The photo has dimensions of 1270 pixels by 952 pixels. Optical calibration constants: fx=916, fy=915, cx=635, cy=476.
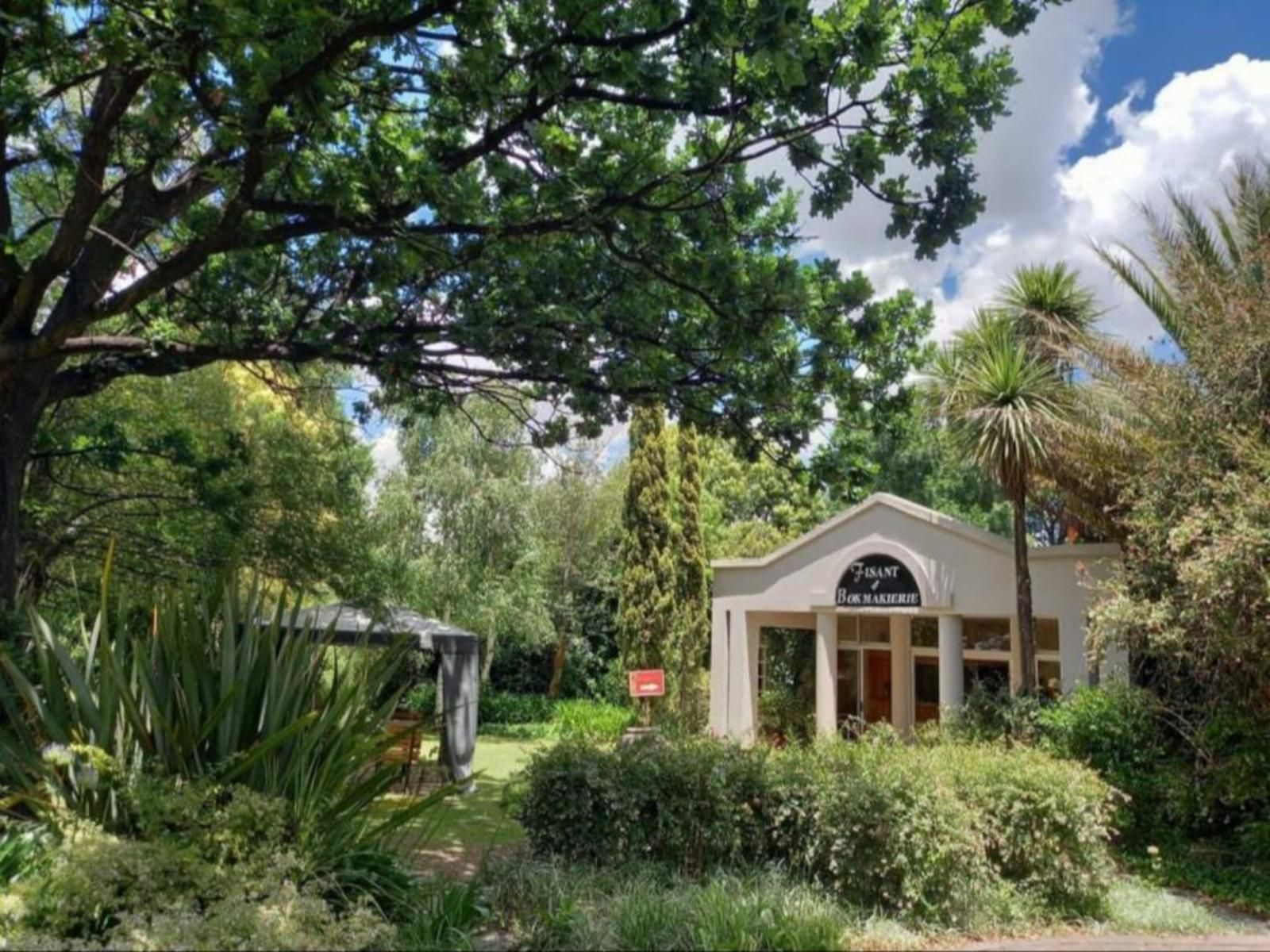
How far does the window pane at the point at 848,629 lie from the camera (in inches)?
668

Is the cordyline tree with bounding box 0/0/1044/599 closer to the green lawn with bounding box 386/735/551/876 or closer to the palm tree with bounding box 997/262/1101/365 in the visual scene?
the green lawn with bounding box 386/735/551/876

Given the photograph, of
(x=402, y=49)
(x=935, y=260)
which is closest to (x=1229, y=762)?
(x=935, y=260)

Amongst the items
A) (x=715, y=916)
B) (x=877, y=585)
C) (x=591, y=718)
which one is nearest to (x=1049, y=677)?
(x=877, y=585)

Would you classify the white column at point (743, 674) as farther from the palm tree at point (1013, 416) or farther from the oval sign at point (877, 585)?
the palm tree at point (1013, 416)

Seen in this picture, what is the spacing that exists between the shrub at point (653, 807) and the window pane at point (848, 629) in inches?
416

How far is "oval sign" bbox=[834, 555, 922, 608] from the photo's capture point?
1384 centimetres

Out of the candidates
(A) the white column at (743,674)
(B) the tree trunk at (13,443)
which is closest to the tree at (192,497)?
(B) the tree trunk at (13,443)

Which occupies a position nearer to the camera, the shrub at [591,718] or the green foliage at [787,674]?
the green foliage at [787,674]

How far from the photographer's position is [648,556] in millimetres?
20125

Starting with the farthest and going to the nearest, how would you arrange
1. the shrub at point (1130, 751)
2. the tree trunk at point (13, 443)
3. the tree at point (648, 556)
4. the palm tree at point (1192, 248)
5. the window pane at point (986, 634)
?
the tree at point (648, 556), the window pane at point (986, 634), the palm tree at point (1192, 248), the shrub at point (1130, 751), the tree trunk at point (13, 443)

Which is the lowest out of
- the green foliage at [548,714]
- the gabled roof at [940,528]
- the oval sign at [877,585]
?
the green foliage at [548,714]

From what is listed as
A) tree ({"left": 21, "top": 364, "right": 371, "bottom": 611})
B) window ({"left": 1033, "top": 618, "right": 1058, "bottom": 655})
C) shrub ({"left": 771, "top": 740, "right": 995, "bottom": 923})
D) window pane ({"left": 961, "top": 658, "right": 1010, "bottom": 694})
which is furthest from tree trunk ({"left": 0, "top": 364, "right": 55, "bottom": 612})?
window ({"left": 1033, "top": 618, "right": 1058, "bottom": 655})

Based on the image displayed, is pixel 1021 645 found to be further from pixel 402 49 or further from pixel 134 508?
pixel 134 508

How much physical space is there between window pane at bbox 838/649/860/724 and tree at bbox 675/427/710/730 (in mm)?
3670
